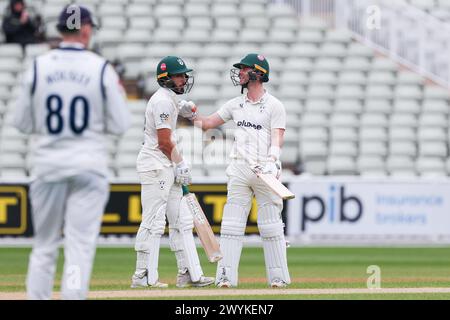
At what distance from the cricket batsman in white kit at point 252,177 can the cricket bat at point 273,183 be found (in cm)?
8

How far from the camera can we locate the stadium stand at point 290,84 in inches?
900

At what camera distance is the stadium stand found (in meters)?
22.9

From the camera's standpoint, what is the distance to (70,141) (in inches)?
309

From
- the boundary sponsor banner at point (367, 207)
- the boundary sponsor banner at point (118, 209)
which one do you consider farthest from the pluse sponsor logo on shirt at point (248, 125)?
the boundary sponsor banner at point (367, 207)

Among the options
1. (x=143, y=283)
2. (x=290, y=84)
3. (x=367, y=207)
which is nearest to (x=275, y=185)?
(x=143, y=283)

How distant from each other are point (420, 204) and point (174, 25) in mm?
7937

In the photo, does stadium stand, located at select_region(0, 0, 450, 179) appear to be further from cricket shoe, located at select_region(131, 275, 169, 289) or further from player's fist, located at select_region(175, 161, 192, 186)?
player's fist, located at select_region(175, 161, 192, 186)

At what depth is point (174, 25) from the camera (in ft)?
85.6

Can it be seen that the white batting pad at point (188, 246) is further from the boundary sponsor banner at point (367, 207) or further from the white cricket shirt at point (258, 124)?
the boundary sponsor banner at point (367, 207)

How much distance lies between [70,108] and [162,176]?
3606 millimetres

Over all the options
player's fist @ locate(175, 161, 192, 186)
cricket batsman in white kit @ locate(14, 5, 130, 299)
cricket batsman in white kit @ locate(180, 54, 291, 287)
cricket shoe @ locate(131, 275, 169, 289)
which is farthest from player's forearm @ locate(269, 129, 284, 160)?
cricket batsman in white kit @ locate(14, 5, 130, 299)

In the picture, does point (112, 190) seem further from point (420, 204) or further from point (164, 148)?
point (164, 148)

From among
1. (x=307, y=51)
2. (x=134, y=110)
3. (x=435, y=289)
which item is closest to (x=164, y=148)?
(x=435, y=289)

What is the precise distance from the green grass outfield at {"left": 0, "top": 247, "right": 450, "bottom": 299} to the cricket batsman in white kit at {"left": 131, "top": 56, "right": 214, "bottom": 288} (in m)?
0.34
